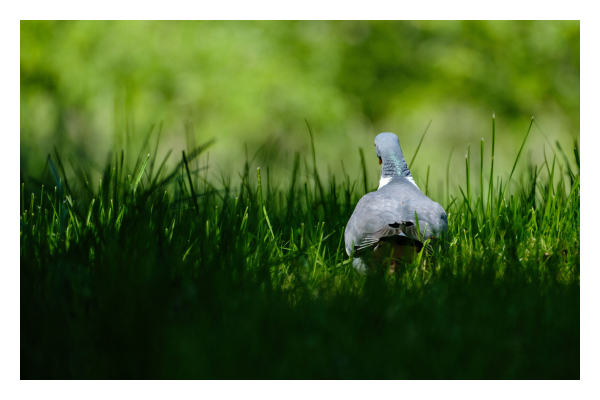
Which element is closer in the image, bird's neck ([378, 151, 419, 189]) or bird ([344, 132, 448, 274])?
bird ([344, 132, 448, 274])

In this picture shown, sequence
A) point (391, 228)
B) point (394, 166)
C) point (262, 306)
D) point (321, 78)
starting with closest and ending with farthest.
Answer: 1. point (262, 306)
2. point (391, 228)
3. point (394, 166)
4. point (321, 78)

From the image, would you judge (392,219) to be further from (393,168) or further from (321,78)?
(321,78)

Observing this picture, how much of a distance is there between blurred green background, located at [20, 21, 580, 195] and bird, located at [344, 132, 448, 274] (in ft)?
19.0

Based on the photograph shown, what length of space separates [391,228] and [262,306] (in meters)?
1.02

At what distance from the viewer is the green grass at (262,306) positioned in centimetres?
197

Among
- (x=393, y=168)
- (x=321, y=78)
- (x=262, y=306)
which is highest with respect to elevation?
(x=321, y=78)

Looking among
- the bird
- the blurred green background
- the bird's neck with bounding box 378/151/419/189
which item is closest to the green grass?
the bird

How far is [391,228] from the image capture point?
2.98 meters

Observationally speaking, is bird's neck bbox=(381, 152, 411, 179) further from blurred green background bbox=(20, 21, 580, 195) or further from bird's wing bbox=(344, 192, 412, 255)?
blurred green background bbox=(20, 21, 580, 195)

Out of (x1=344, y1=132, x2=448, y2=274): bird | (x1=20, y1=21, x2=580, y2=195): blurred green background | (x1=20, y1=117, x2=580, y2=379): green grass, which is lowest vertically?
(x1=20, y1=117, x2=580, y2=379): green grass

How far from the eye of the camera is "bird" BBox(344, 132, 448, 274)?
298 centimetres

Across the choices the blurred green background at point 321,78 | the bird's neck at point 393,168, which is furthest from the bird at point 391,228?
the blurred green background at point 321,78

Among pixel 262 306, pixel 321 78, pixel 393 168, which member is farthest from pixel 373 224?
pixel 321 78

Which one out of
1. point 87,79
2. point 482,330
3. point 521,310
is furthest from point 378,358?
point 87,79
